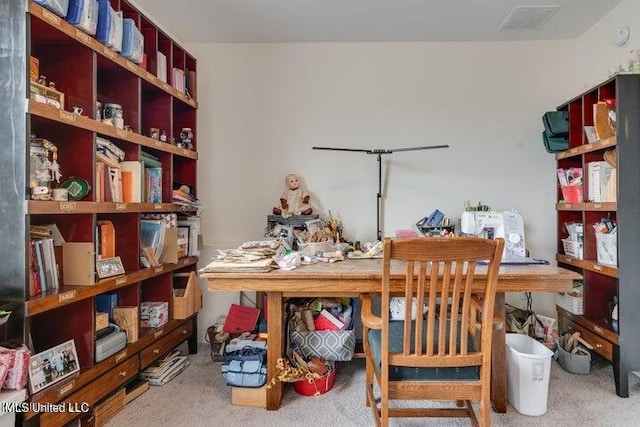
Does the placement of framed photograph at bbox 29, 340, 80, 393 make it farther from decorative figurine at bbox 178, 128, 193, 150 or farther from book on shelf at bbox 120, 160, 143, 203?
decorative figurine at bbox 178, 128, 193, 150

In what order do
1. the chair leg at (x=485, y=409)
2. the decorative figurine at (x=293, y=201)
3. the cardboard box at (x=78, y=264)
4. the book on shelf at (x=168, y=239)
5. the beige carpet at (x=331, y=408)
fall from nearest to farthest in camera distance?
the chair leg at (x=485, y=409), the cardboard box at (x=78, y=264), the beige carpet at (x=331, y=408), the book on shelf at (x=168, y=239), the decorative figurine at (x=293, y=201)

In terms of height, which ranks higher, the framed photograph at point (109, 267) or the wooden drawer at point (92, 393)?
the framed photograph at point (109, 267)

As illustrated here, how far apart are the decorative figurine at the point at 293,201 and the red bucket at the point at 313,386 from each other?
1.20 meters

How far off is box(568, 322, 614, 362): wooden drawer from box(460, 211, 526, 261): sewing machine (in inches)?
29.6

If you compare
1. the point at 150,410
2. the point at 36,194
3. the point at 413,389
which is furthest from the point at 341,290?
the point at 36,194

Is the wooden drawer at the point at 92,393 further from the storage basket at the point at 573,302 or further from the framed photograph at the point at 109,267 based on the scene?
the storage basket at the point at 573,302

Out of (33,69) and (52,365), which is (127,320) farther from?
(33,69)

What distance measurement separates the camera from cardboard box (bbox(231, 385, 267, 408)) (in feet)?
6.13

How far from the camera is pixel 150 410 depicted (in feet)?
6.07

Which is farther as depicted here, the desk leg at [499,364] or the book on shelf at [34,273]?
the desk leg at [499,364]

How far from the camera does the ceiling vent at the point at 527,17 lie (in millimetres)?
2303

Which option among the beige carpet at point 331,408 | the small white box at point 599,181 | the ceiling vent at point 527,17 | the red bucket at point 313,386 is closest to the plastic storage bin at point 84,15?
the beige carpet at point 331,408

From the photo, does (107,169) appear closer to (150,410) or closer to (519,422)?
(150,410)

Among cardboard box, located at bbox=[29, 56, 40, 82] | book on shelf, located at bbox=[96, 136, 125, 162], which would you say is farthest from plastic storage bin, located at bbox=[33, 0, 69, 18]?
book on shelf, located at bbox=[96, 136, 125, 162]
